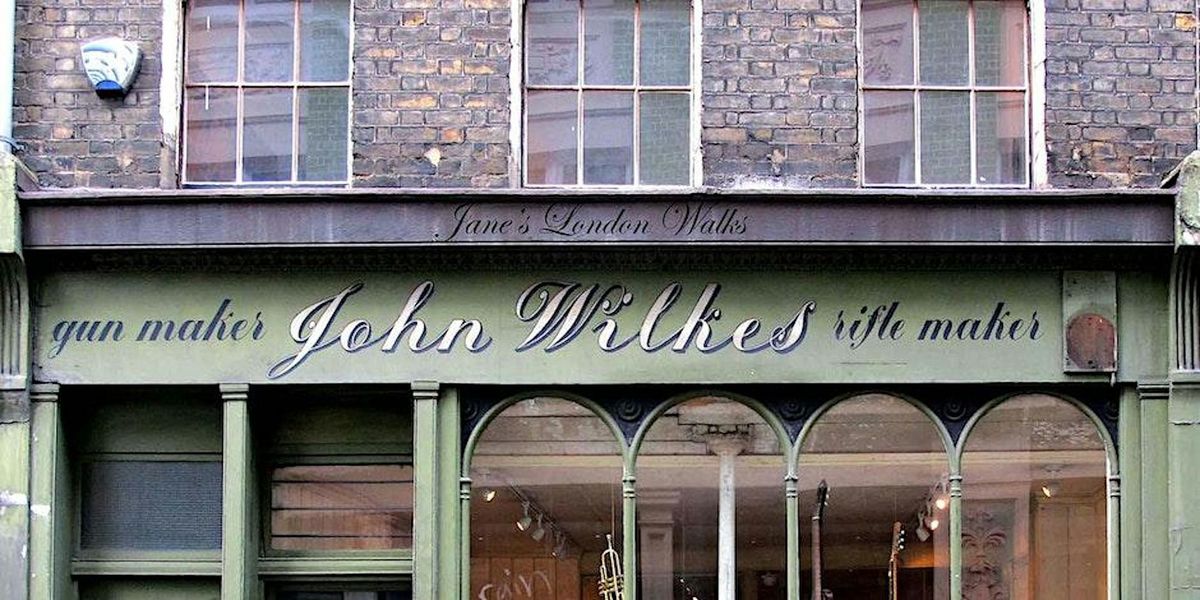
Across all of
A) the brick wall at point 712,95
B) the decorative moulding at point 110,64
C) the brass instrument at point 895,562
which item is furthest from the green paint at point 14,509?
the brass instrument at point 895,562

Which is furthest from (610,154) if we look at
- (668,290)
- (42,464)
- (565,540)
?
(42,464)

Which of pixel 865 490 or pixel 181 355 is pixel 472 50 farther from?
pixel 865 490

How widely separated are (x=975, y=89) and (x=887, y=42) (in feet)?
2.00

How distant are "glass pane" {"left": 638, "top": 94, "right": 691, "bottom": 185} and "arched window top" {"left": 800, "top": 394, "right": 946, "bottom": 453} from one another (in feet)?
5.55

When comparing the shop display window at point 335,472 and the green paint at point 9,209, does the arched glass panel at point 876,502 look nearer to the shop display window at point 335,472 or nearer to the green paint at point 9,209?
the shop display window at point 335,472

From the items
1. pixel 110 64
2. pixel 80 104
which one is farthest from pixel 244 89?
pixel 80 104

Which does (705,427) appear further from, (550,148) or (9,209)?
(9,209)

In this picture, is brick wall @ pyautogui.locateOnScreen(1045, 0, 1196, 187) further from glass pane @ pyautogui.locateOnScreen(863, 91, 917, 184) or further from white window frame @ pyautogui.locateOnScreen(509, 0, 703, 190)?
white window frame @ pyautogui.locateOnScreen(509, 0, 703, 190)

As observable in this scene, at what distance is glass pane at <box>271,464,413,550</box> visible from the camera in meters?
10.6

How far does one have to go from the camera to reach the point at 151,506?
10547mm

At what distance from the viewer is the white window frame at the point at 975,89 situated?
1064cm

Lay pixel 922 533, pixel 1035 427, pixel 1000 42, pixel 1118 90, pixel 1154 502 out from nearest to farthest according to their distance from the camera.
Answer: pixel 1154 502 → pixel 922 533 → pixel 1035 427 → pixel 1118 90 → pixel 1000 42

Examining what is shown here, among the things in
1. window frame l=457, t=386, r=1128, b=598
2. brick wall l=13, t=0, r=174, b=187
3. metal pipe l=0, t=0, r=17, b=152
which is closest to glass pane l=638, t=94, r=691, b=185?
window frame l=457, t=386, r=1128, b=598

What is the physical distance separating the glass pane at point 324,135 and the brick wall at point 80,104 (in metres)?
0.81
